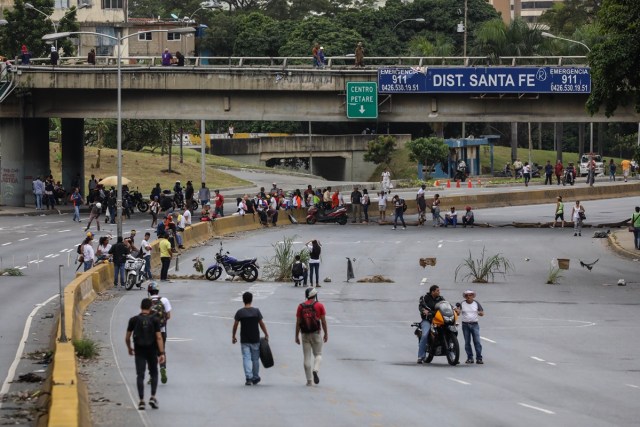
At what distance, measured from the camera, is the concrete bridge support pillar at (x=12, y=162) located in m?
67.2

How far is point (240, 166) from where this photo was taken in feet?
337

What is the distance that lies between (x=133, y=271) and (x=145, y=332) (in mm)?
18785

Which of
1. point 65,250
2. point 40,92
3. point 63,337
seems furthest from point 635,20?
point 40,92

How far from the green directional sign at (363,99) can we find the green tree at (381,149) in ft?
147

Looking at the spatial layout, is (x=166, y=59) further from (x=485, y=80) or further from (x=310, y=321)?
(x=310, y=321)

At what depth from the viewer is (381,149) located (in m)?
107

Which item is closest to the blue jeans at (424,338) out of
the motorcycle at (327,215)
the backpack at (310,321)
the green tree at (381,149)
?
the backpack at (310,321)

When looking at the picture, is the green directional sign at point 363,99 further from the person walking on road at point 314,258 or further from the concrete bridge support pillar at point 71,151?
the person walking on road at point 314,258

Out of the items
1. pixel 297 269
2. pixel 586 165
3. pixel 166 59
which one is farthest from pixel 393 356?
pixel 586 165

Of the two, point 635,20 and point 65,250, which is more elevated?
point 635,20

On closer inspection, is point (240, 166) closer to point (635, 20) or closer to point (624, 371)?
point (635, 20)

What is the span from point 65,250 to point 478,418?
32384 millimetres

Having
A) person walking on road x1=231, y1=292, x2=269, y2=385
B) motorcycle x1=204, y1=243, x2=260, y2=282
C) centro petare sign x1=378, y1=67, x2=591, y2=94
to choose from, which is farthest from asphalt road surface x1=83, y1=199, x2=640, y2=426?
centro petare sign x1=378, y1=67, x2=591, y2=94

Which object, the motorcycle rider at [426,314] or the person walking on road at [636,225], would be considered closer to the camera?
the motorcycle rider at [426,314]
